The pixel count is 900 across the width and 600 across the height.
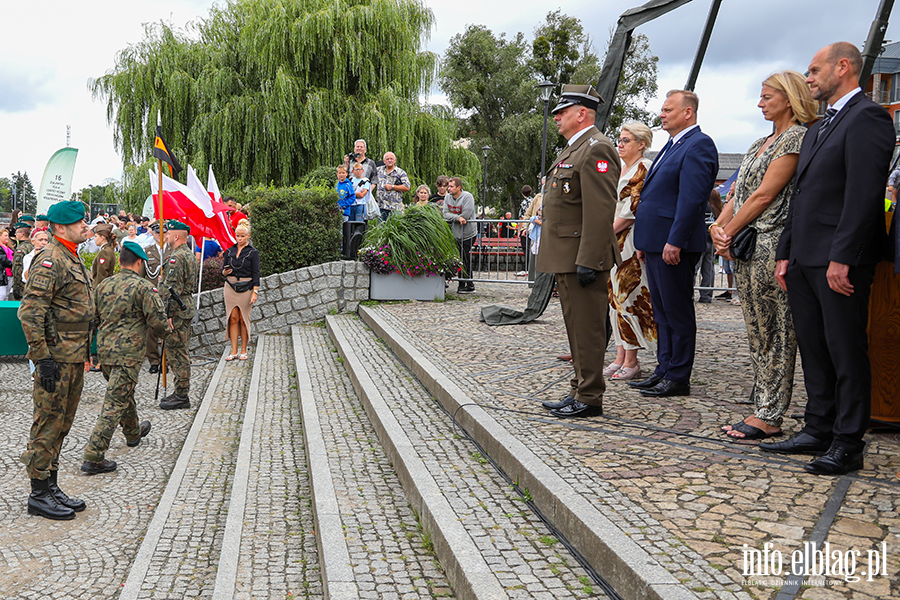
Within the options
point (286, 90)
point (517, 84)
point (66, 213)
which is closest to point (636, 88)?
point (517, 84)

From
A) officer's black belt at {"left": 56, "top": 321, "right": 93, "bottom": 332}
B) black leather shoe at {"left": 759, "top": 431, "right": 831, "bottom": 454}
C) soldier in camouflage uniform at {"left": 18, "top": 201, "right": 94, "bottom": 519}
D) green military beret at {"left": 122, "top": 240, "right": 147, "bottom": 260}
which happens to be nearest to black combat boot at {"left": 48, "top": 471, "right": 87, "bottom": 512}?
soldier in camouflage uniform at {"left": 18, "top": 201, "right": 94, "bottom": 519}

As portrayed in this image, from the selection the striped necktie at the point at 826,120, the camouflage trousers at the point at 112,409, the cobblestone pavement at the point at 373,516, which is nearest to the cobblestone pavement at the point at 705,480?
the cobblestone pavement at the point at 373,516

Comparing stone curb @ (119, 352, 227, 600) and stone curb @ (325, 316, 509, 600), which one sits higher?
stone curb @ (325, 316, 509, 600)

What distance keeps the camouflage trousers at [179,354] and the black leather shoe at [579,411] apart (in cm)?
524

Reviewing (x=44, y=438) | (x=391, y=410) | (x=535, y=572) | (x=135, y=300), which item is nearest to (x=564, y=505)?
(x=535, y=572)

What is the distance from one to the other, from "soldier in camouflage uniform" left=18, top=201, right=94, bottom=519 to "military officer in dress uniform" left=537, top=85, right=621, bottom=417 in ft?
11.0

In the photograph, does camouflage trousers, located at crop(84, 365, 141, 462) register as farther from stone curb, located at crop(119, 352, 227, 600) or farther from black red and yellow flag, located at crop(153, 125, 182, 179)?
black red and yellow flag, located at crop(153, 125, 182, 179)

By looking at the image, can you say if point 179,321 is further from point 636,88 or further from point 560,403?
point 636,88

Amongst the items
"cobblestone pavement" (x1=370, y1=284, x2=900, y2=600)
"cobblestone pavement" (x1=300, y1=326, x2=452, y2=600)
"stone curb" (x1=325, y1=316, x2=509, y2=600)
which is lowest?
"cobblestone pavement" (x1=300, y1=326, x2=452, y2=600)

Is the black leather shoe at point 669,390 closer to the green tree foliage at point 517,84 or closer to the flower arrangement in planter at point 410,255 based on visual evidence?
the flower arrangement in planter at point 410,255

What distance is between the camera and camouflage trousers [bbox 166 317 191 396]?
8.23 meters

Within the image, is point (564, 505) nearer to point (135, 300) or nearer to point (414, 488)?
point (414, 488)

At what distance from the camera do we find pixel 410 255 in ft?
37.9

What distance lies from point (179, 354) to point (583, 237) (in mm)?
5685
